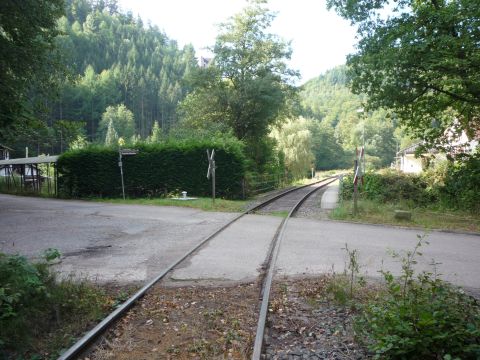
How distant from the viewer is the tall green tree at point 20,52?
1190 centimetres

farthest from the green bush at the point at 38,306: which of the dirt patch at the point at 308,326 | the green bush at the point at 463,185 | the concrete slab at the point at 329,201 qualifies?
the green bush at the point at 463,185

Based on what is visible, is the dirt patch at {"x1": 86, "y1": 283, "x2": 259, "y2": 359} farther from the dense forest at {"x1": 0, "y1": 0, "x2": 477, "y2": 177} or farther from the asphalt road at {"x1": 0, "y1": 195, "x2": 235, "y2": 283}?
the dense forest at {"x1": 0, "y1": 0, "x2": 477, "y2": 177}

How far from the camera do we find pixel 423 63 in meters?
13.4

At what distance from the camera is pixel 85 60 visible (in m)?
117

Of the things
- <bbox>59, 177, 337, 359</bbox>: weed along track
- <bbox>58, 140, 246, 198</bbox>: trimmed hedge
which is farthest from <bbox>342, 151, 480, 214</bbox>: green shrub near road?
<bbox>59, 177, 337, 359</bbox>: weed along track

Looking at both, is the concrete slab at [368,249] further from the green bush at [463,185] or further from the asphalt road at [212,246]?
the green bush at [463,185]

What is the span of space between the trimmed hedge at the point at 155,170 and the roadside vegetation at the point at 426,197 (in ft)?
22.2

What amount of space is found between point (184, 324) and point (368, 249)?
5.66 metres

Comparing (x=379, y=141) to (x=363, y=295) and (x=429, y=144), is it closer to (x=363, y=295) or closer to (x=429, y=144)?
(x=429, y=144)

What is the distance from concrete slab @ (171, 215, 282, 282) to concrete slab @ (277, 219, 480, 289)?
0.54m

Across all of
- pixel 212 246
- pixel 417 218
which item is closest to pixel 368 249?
pixel 212 246

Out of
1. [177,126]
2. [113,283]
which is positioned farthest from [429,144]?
[177,126]

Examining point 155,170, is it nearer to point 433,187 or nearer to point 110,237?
point 110,237

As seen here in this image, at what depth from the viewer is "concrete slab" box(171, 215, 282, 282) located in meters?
6.63
